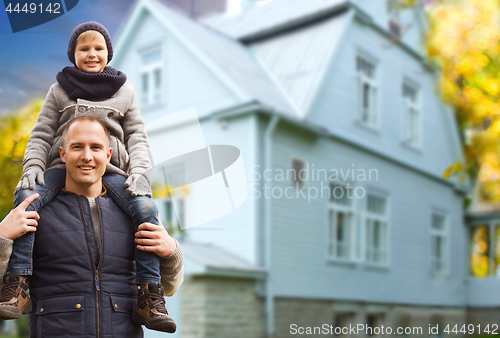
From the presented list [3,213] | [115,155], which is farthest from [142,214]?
[3,213]

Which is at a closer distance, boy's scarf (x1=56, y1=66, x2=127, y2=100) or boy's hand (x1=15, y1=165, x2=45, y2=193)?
boy's hand (x1=15, y1=165, x2=45, y2=193)

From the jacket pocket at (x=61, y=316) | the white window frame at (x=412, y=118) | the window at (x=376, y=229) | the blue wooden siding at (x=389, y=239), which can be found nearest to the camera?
the jacket pocket at (x=61, y=316)

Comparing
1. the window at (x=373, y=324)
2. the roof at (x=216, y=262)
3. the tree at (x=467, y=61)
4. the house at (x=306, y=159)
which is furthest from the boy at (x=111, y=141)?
the tree at (x=467, y=61)

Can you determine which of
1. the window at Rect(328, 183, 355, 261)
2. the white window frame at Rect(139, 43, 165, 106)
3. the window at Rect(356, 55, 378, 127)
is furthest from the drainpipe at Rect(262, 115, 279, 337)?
the window at Rect(356, 55, 378, 127)

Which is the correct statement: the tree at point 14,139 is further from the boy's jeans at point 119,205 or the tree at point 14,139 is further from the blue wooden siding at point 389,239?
the blue wooden siding at point 389,239

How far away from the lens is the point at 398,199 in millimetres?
13977

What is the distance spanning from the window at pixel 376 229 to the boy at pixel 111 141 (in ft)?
35.7

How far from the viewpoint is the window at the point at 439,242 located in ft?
51.7

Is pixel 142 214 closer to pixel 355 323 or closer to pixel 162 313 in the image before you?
pixel 162 313

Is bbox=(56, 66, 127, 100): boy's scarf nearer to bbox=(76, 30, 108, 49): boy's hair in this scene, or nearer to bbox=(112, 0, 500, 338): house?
bbox=(76, 30, 108, 49): boy's hair

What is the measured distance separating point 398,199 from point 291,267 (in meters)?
4.61

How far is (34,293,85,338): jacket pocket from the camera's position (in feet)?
6.08

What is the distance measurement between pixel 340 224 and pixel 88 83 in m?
10.3

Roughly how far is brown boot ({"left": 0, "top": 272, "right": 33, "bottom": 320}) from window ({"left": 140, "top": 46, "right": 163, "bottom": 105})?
9599 mm
